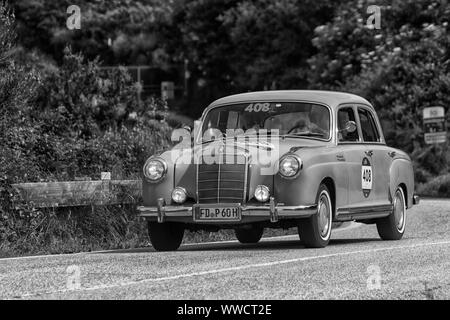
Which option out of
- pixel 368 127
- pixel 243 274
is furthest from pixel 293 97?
pixel 243 274

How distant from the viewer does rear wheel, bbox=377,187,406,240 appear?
562 inches

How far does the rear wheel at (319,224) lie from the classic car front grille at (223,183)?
74 centimetres

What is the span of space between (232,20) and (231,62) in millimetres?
1732

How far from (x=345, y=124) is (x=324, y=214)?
5.11 ft

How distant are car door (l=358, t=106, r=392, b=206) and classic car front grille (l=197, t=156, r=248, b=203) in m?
2.11

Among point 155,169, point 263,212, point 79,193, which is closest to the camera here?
point 263,212

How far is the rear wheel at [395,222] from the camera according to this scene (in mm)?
14281

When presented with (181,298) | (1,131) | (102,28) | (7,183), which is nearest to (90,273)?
(181,298)

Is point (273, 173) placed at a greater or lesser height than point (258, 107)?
lesser

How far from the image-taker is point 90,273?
905 cm

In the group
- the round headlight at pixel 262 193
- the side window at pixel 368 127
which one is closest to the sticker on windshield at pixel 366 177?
the side window at pixel 368 127

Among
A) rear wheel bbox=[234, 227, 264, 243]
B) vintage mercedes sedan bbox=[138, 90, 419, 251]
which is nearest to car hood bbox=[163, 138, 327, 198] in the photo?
vintage mercedes sedan bbox=[138, 90, 419, 251]

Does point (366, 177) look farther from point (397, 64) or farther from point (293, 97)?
point (397, 64)

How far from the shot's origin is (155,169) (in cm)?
1225
